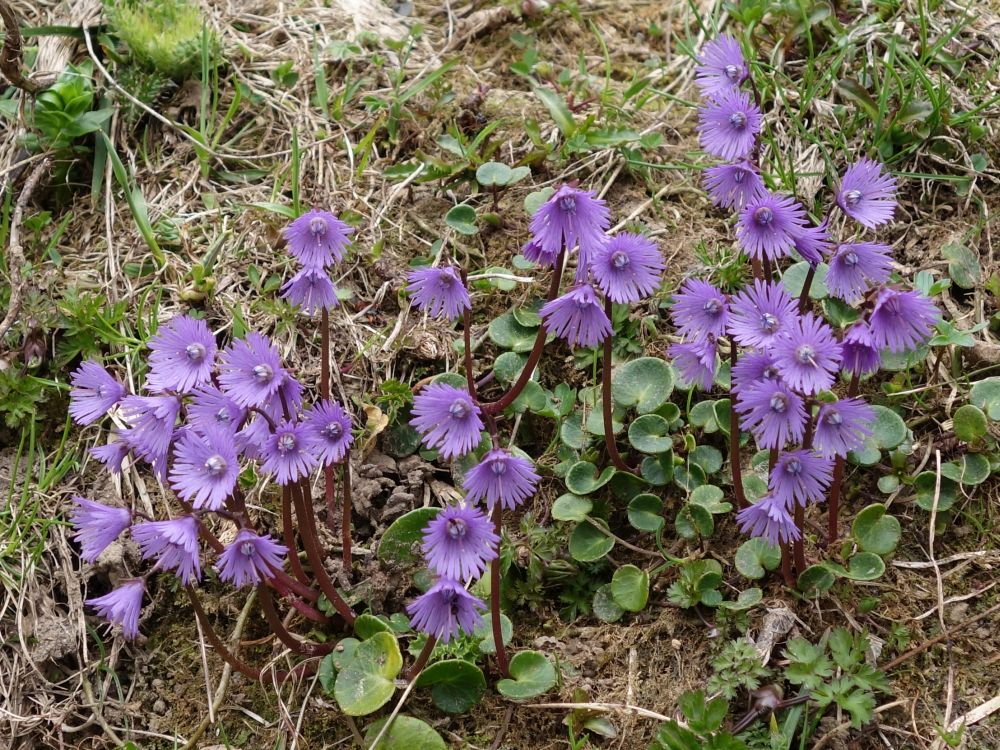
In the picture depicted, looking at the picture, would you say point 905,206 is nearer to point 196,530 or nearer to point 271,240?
point 271,240

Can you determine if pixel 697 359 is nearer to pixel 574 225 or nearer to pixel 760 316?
pixel 760 316

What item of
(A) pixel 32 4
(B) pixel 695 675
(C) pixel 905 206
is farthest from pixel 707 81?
(A) pixel 32 4

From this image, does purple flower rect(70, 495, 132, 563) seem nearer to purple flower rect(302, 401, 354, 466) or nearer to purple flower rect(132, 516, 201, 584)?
purple flower rect(132, 516, 201, 584)

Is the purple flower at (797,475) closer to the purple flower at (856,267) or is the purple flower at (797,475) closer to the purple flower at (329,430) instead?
the purple flower at (856,267)

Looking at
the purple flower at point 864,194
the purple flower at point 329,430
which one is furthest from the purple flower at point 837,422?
the purple flower at point 329,430

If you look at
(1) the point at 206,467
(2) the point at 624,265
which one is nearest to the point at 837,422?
(2) the point at 624,265

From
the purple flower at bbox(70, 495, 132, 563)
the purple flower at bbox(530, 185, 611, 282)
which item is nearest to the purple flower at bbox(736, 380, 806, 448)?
the purple flower at bbox(530, 185, 611, 282)
